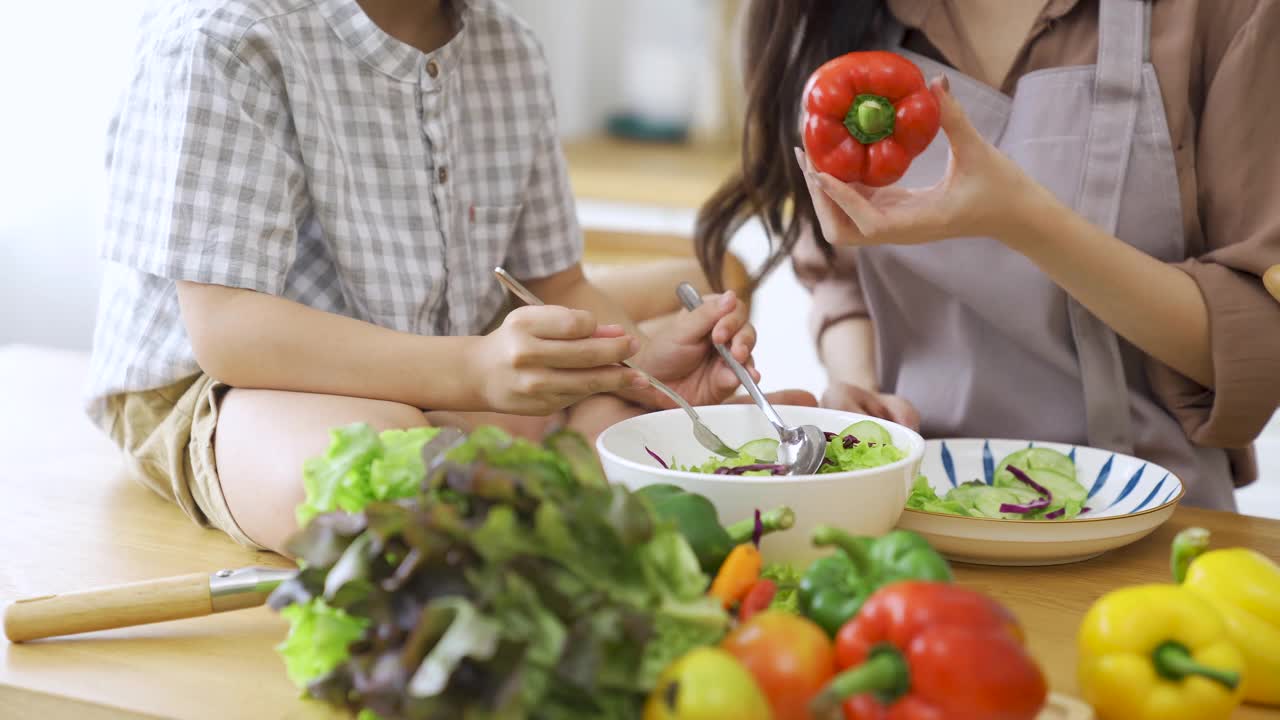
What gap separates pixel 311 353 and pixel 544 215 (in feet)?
1.45

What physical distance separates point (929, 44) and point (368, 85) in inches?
25.5

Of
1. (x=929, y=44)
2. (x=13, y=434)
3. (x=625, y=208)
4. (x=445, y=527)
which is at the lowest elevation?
(x=625, y=208)

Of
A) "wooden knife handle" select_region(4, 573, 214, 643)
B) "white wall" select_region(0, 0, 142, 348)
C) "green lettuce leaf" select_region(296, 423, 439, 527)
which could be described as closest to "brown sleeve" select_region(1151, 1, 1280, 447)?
"green lettuce leaf" select_region(296, 423, 439, 527)

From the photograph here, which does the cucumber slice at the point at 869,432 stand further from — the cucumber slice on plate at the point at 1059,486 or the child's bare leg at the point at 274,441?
the child's bare leg at the point at 274,441

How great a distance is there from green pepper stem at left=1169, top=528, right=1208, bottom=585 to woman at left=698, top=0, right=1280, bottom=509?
341 mm

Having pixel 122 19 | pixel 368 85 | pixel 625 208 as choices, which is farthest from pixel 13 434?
pixel 625 208

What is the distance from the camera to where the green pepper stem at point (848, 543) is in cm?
64

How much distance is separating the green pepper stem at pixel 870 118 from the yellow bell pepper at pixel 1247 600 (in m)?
0.51

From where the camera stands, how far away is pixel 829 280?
1559 mm

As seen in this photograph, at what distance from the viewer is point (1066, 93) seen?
1.23 m

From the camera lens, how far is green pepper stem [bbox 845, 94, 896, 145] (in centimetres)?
111

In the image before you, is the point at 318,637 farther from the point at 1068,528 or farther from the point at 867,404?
the point at 867,404

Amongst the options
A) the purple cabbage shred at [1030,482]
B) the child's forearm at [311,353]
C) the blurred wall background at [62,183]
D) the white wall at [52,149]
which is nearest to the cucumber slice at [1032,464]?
the purple cabbage shred at [1030,482]

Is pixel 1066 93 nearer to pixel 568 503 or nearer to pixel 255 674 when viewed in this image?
pixel 568 503
